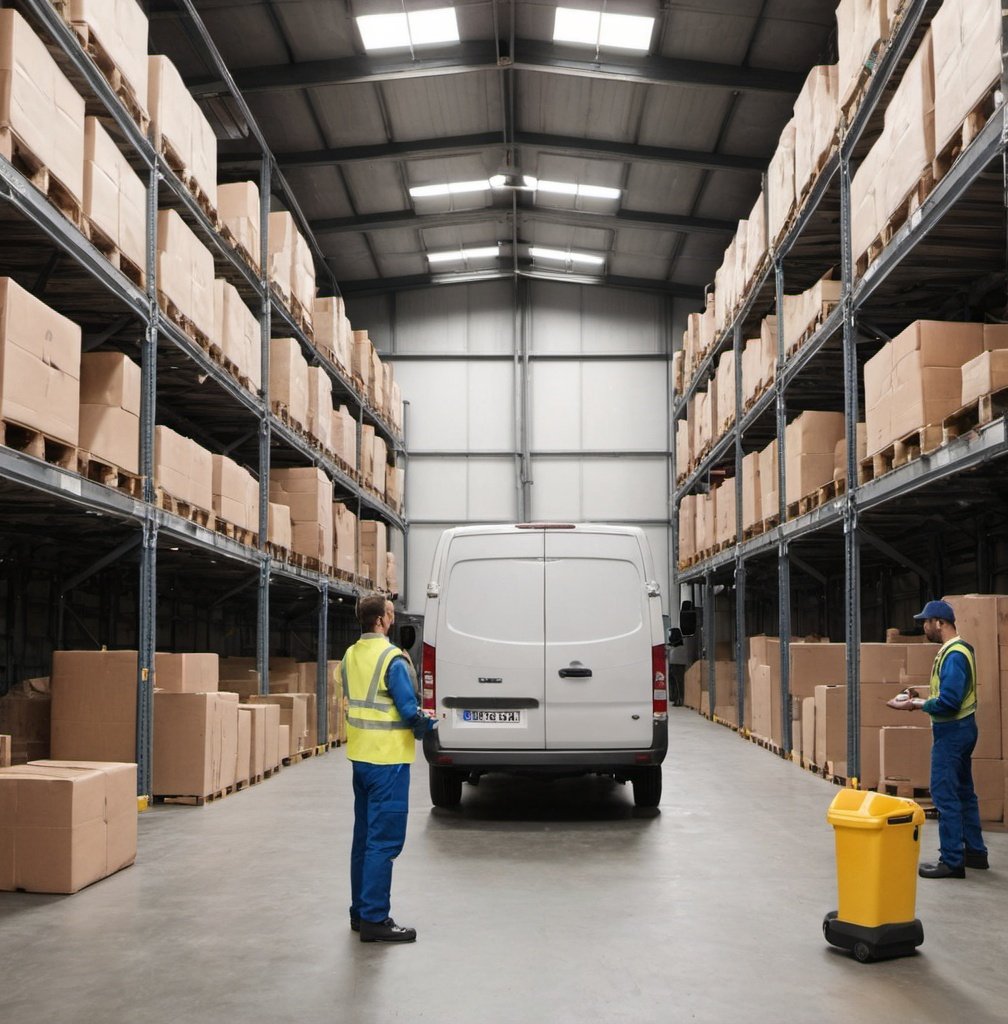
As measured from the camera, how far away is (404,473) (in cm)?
2614

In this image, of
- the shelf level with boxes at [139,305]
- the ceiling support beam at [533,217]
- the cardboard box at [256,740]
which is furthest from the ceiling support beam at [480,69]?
the cardboard box at [256,740]

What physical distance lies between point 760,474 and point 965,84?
7299 mm

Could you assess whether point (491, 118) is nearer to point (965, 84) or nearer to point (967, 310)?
point (967, 310)

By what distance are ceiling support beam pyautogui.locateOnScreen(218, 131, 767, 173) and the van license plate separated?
1288cm

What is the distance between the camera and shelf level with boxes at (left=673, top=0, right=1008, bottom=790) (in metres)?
7.46

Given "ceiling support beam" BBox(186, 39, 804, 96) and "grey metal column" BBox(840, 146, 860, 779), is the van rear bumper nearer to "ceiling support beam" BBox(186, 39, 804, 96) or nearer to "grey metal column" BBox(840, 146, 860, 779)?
"grey metal column" BBox(840, 146, 860, 779)

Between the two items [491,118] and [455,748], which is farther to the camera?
[491,118]

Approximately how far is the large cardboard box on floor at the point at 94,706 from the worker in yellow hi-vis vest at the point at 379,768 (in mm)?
4390

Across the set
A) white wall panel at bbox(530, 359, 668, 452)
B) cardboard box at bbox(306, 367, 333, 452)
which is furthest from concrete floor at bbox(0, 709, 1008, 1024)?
white wall panel at bbox(530, 359, 668, 452)

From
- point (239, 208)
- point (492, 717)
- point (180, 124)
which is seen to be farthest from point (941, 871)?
point (239, 208)

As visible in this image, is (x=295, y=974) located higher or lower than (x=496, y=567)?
lower

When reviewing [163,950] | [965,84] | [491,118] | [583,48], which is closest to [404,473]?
[491,118]

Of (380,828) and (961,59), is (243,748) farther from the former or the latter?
(961,59)

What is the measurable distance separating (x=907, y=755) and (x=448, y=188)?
15.2 meters
